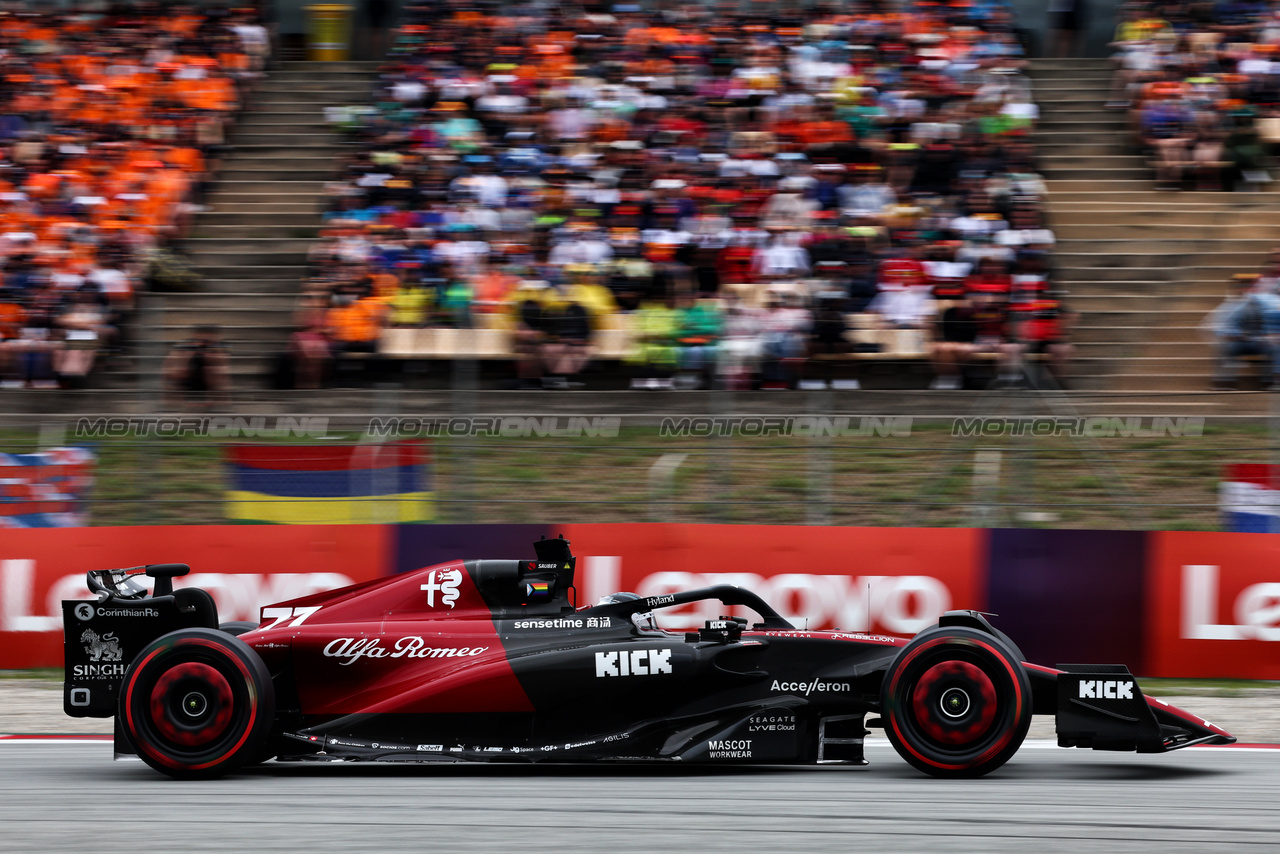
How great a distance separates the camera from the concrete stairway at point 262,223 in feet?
44.4

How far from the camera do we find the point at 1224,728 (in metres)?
8.14

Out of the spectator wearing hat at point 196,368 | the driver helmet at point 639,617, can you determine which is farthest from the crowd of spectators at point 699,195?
the driver helmet at point 639,617

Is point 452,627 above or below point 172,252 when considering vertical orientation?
below

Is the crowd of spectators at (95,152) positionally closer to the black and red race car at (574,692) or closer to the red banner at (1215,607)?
the black and red race car at (574,692)

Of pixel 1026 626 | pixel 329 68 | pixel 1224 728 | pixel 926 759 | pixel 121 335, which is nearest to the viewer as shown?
pixel 926 759

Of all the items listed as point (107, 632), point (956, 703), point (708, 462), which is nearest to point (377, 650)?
point (107, 632)

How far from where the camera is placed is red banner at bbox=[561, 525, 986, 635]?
9906 millimetres

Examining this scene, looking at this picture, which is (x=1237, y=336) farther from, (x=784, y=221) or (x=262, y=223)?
(x=262, y=223)

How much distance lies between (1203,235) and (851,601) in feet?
21.7

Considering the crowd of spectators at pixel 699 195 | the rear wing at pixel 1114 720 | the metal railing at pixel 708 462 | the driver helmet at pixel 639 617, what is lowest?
the rear wing at pixel 1114 720

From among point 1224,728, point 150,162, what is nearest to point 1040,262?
point 1224,728

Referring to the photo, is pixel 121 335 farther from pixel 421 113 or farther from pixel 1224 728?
pixel 1224 728

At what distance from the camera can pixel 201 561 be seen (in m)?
10.3

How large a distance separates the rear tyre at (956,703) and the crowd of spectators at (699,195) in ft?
19.9
